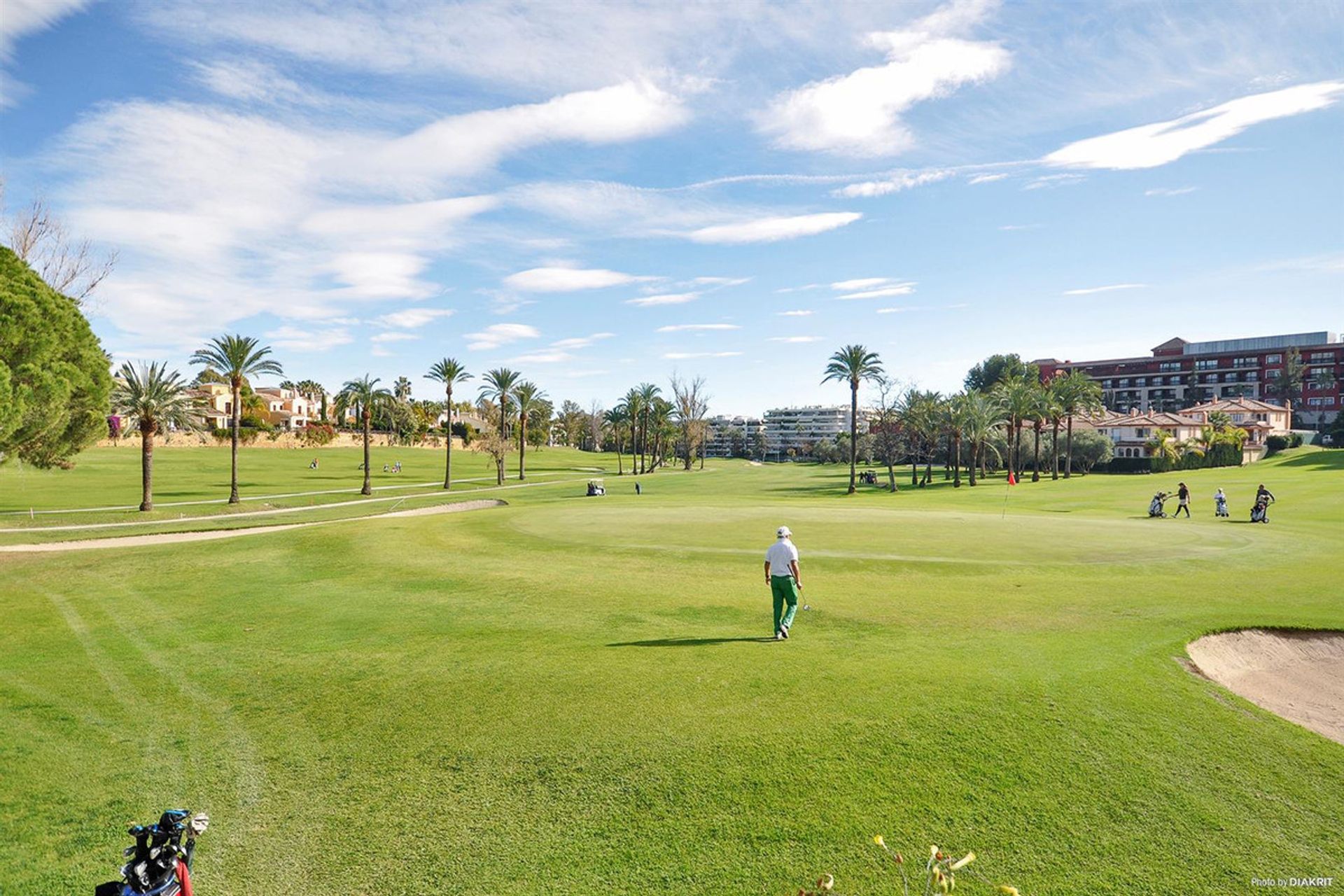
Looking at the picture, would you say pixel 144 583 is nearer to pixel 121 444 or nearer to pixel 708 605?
pixel 708 605

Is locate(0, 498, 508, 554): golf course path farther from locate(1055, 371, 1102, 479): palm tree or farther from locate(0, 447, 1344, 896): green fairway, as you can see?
locate(1055, 371, 1102, 479): palm tree

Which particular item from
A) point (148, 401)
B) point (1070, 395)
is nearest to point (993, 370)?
point (1070, 395)

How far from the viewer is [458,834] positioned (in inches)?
333

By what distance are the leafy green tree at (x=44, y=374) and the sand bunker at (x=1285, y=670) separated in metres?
41.7

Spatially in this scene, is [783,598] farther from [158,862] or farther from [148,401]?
[148,401]

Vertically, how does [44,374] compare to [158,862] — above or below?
above

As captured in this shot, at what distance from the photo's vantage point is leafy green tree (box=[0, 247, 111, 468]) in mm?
32062

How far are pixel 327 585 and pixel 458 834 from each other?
56.0 feet

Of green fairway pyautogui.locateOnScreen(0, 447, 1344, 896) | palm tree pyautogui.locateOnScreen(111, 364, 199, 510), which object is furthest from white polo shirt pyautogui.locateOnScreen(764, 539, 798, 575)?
palm tree pyautogui.locateOnScreen(111, 364, 199, 510)

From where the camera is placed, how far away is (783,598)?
→ 15.6 meters

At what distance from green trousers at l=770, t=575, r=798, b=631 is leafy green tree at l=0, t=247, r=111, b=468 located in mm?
32718

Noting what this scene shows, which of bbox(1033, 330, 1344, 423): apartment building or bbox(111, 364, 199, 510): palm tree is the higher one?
bbox(1033, 330, 1344, 423): apartment building

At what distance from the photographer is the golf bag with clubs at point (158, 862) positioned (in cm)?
617

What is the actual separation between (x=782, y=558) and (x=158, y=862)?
1136cm
